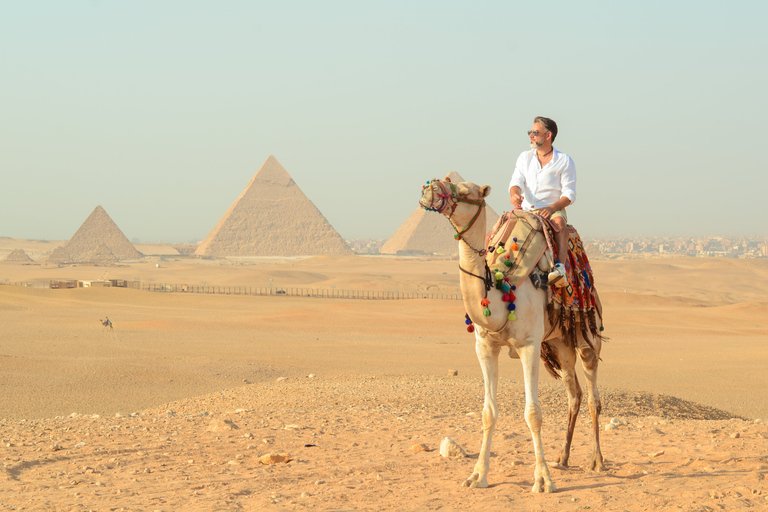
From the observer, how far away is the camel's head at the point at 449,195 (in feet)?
13.3

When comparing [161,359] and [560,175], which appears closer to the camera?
[560,175]

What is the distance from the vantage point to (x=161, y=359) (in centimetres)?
1444

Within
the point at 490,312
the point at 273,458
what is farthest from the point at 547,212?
the point at 273,458

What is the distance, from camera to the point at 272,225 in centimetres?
17662

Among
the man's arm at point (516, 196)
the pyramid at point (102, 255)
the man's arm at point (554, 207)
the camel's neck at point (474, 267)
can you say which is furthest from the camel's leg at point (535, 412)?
the pyramid at point (102, 255)

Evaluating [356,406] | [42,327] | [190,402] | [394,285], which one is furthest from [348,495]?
[394,285]

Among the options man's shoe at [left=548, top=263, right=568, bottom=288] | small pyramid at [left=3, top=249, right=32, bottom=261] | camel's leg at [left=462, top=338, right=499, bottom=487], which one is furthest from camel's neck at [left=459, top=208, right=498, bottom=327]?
small pyramid at [left=3, top=249, right=32, bottom=261]

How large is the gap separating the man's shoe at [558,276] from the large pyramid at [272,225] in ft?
522

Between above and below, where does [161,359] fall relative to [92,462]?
below

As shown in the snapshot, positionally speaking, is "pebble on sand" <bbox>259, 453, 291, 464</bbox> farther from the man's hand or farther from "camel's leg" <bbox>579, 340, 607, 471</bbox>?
the man's hand

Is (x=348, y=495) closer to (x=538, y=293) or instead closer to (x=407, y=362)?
(x=538, y=293)

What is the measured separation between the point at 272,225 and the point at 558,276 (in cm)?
17424

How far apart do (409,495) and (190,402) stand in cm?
599

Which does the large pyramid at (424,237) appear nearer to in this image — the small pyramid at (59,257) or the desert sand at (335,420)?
the small pyramid at (59,257)
